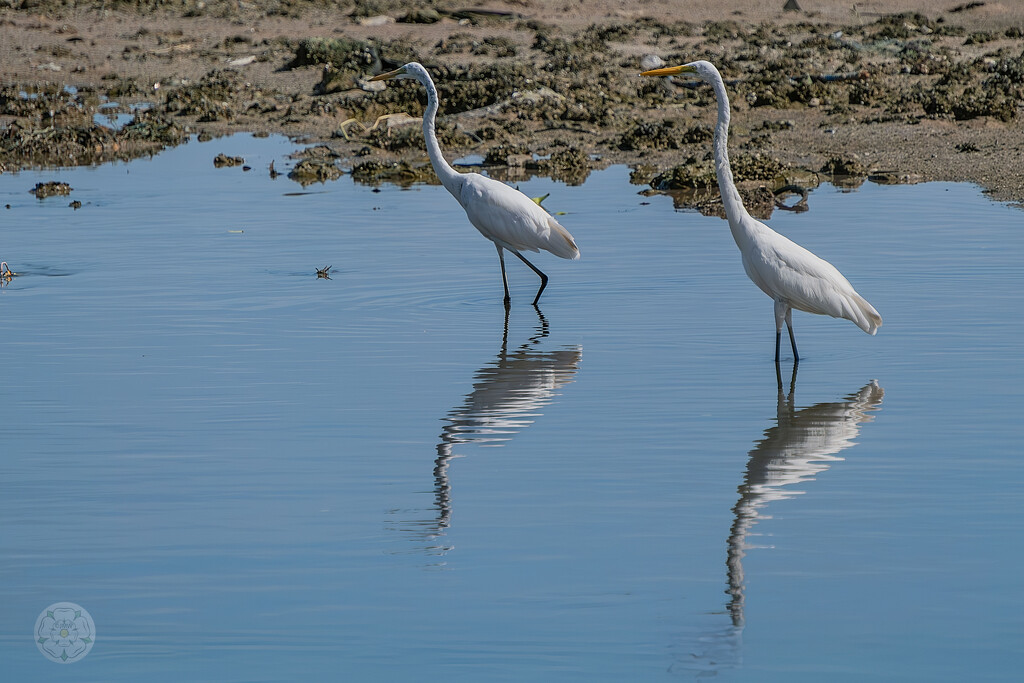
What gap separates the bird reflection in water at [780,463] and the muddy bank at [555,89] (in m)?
7.58

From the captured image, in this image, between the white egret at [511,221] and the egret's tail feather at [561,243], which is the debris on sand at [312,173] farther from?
the egret's tail feather at [561,243]

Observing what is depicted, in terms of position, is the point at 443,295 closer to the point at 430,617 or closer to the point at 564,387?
the point at 564,387

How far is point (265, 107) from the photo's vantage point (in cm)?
2373

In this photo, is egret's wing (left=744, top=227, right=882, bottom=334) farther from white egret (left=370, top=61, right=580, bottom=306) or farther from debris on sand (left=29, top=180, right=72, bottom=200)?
debris on sand (left=29, top=180, right=72, bottom=200)

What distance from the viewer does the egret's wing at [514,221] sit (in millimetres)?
10250

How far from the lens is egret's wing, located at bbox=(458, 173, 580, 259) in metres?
10.2

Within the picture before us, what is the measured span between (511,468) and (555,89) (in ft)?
55.7

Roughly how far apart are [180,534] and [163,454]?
1.17 m

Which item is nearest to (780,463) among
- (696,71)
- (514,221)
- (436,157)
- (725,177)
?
(725,177)

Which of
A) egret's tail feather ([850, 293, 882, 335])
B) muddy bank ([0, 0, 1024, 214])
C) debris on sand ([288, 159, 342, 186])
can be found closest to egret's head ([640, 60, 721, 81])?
egret's tail feather ([850, 293, 882, 335])

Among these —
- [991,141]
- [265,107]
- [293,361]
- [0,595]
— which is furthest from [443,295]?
[265,107]

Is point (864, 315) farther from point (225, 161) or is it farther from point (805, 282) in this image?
point (225, 161)
